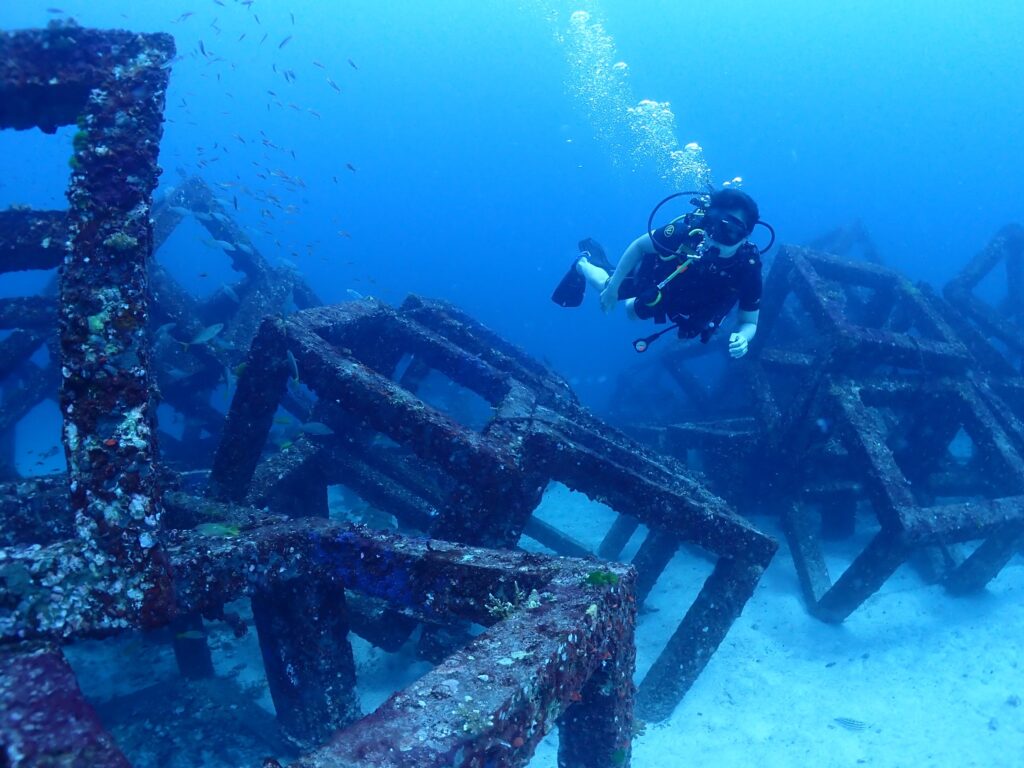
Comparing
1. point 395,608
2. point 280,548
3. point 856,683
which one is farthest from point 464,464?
point 856,683

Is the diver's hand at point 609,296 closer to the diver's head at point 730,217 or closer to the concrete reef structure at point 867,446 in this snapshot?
the diver's head at point 730,217

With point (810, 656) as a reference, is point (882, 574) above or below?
above

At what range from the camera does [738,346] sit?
593cm

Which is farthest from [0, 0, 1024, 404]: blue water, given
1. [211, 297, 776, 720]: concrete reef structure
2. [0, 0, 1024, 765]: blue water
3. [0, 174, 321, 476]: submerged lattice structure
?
[211, 297, 776, 720]: concrete reef structure

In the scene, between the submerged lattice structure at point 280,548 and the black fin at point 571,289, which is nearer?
the submerged lattice structure at point 280,548

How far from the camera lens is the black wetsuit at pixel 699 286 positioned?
233 inches

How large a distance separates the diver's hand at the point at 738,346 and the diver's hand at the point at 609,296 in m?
1.75

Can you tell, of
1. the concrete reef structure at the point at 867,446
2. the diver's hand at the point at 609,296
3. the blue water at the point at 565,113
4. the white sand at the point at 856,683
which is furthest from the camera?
the blue water at the point at 565,113

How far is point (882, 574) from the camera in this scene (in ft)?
20.2

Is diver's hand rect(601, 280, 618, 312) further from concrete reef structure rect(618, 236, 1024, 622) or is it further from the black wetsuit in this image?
concrete reef structure rect(618, 236, 1024, 622)

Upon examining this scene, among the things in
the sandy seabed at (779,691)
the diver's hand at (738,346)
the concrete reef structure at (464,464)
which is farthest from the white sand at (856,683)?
the diver's hand at (738,346)

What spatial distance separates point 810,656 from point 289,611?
6.28m

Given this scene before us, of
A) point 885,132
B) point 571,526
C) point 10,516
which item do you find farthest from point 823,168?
point 10,516

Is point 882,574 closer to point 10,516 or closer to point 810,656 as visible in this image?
point 810,656
